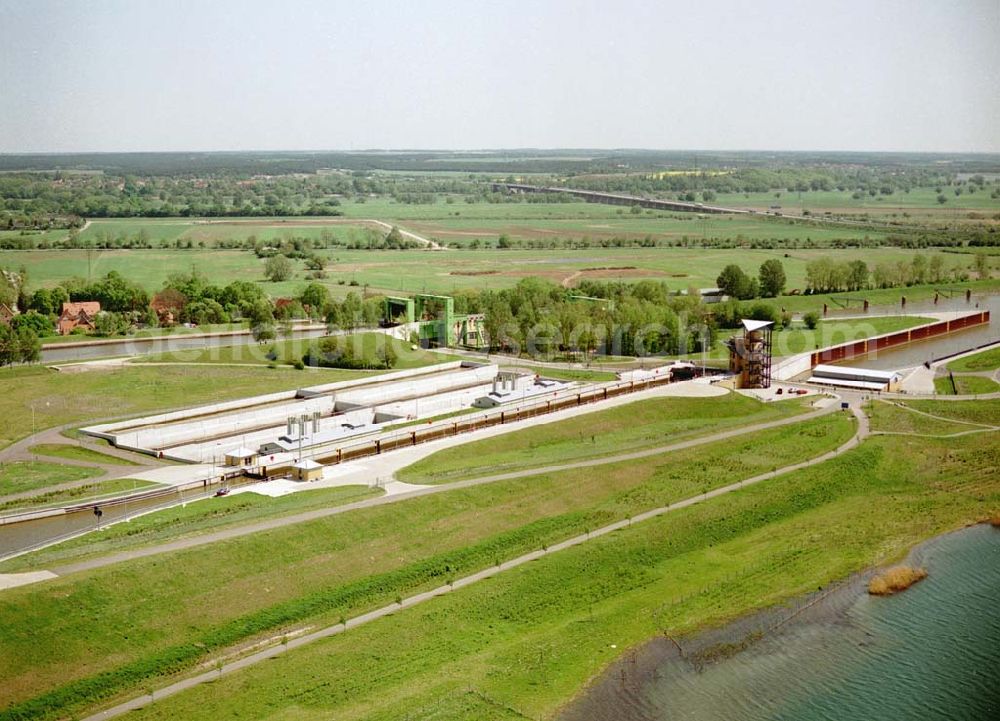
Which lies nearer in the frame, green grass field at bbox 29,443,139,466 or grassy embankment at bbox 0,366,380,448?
green grass field at bbox 29,443,139,466

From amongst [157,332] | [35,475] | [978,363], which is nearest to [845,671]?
[35,475]

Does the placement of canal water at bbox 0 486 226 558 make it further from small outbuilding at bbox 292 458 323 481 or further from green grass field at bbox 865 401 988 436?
green grass field at bbox 865 401 988 436

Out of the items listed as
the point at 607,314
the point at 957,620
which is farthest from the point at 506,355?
the point at 957,620

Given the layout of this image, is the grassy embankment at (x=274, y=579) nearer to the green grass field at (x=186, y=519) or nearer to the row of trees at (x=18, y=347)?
the green grass field at (x=186, y=519)

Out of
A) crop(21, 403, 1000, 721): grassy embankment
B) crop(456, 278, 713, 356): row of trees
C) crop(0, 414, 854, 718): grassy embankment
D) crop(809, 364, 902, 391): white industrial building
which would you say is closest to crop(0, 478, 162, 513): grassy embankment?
crop(0, 414, 854, 718): grassy embankment

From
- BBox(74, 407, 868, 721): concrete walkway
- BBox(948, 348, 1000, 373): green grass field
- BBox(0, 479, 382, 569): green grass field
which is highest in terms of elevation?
BBox(0, 479, 382, 569): green grass field

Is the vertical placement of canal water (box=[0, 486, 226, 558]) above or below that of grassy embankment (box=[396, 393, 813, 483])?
above

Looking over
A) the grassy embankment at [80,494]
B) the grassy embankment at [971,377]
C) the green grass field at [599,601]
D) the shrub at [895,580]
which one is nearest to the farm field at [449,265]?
the grassy embankment at [971,377]
